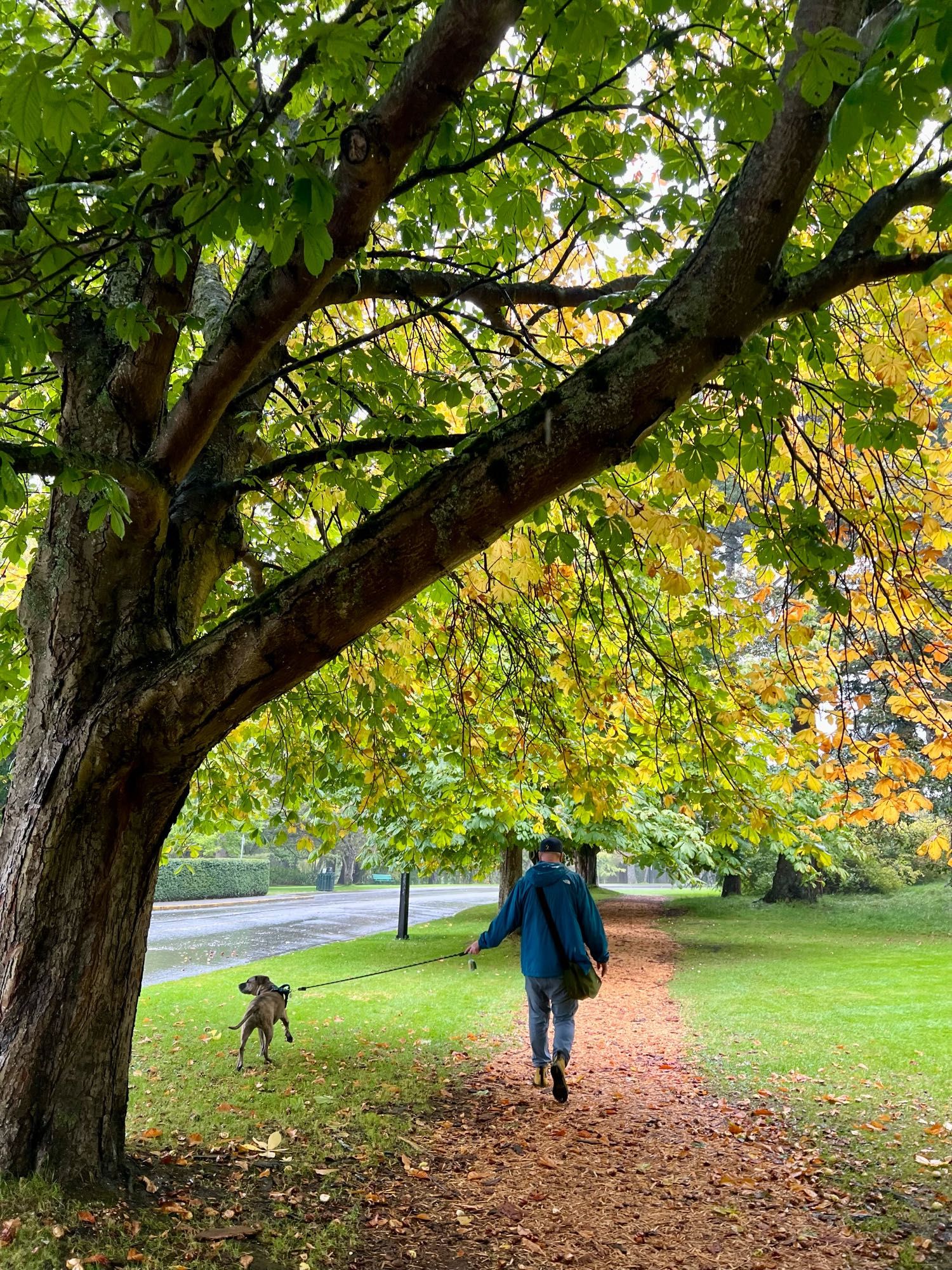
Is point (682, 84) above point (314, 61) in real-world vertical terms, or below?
above

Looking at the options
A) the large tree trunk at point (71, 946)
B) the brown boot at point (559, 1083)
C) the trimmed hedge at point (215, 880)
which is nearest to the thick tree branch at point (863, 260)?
the large tree trunk at point (71, 946)

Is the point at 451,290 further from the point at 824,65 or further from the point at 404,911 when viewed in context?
the point at 404,911

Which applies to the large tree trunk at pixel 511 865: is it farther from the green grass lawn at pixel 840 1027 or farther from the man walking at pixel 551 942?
the man walking at pixel 551 942

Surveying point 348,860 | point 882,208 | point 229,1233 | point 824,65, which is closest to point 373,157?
point 824,65

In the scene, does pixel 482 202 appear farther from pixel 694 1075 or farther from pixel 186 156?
pixel 694 1075

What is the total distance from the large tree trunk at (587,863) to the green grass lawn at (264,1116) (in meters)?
7.54

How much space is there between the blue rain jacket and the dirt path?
1.05m

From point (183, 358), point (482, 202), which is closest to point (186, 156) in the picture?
point (482, 202)

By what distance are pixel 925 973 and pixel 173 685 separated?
44.3 ft

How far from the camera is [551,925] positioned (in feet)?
20.6

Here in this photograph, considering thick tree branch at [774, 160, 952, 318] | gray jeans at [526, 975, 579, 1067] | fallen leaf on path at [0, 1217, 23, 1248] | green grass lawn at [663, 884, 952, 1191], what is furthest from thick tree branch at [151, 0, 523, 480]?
green grass lawn at [663, 884, 952, 1191]

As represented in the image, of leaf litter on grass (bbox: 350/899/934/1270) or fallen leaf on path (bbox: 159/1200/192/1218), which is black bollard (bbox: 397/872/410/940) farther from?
fallen leaf on path (bbox: 159/1200/192/1218)

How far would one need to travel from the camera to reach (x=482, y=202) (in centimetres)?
470

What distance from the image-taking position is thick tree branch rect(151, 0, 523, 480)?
105 inches
